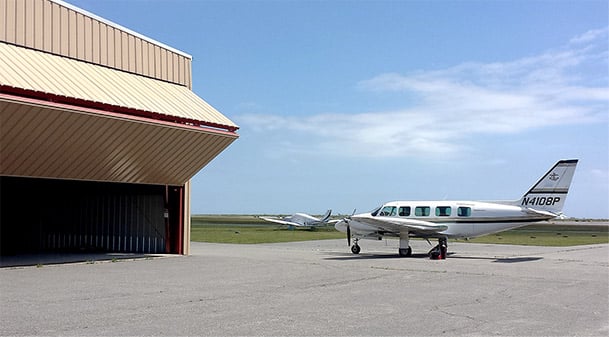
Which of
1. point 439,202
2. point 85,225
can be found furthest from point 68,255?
point 439,202

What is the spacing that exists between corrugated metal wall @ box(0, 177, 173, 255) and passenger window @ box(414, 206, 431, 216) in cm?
1130

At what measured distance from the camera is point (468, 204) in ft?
88.2

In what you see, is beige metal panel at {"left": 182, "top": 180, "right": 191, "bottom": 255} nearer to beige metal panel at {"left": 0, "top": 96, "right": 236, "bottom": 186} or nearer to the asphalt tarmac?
beige metal panel at {"left": 0, "top": 96, "right": 236, "bottom": 186}

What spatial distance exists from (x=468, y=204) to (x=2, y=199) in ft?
77.1

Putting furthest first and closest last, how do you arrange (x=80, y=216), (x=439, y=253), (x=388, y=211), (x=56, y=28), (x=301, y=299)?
(x=80, y=216), (x=388, y=211), (x=439, y=253), (x=56, y=28), (x=301, y=299)

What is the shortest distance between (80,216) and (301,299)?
21.4m

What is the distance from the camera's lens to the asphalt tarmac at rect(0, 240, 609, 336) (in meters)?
9.95

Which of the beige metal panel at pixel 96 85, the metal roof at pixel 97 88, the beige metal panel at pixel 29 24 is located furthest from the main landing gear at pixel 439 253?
the beige metal panel at pixel 29 24

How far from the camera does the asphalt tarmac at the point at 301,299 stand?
995 centimetres

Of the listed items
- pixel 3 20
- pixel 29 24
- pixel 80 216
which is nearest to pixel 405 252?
pixel 80 216

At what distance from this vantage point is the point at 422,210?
2780cm

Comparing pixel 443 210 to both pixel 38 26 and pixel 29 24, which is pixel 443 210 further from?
pixel 29 24

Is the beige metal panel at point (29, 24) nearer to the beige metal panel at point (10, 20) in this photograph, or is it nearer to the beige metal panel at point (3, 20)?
the beige metal panel at point (10, 20)

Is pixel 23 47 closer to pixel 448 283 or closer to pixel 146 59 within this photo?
pixel 146 59
